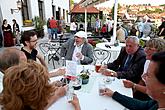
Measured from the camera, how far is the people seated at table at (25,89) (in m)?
1.08

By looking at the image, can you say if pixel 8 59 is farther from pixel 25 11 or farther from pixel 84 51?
pixel 25 11

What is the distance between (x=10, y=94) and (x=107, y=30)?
1280 cm

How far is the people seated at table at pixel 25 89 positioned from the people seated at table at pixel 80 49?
2.26 metres

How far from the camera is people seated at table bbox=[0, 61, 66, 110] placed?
1.08 metres

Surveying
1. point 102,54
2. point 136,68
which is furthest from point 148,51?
point 102,54

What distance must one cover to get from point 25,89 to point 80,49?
2685mm

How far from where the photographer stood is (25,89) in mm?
1079

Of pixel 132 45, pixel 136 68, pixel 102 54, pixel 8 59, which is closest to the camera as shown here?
pixel 8 59

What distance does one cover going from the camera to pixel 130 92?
2.18 metres

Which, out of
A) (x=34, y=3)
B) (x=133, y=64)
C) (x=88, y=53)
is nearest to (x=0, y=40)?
(x=34, y=3)

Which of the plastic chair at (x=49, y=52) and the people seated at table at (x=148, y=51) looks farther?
the plastic chair at (x=49, y=52)

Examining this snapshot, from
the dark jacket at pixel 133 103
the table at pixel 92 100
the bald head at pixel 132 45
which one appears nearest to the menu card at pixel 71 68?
the table at pixel 92 100

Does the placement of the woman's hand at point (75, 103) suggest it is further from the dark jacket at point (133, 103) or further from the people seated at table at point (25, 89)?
the people seated at table at point (25, 89)

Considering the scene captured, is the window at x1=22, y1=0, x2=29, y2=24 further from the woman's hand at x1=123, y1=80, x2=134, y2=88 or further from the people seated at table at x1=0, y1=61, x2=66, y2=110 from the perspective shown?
the people seated at table at x1=0, y1=61, x2=66, y2=110
